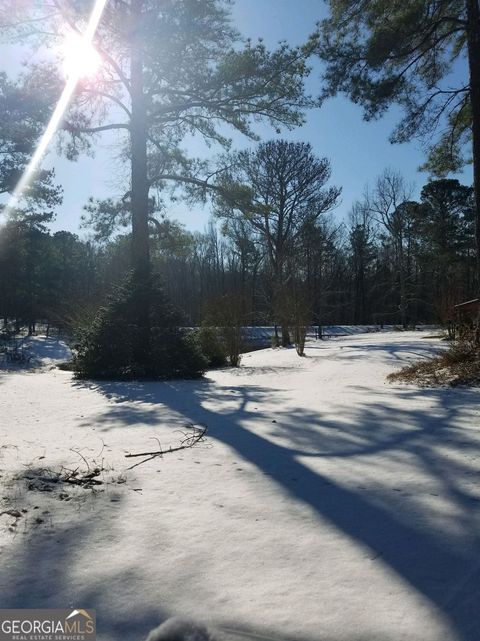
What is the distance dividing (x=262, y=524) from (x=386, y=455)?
1.61m

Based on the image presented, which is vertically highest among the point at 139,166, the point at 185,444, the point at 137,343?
the point at 139,166

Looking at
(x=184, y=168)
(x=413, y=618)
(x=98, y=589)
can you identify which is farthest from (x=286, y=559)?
(x=184, y=168)

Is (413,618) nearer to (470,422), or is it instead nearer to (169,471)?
(169,471)

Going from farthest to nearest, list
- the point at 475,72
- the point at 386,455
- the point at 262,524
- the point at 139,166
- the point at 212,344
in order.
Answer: the point at 212,344, the point at 139,166, the point at 475,72, the point at 386,455, the point at 262,524

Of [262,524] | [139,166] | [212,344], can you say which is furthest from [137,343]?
[262,524]

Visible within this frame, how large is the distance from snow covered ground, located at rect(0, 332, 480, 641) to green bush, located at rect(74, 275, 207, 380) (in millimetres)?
4709

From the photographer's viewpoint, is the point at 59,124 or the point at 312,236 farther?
the point at 312,236

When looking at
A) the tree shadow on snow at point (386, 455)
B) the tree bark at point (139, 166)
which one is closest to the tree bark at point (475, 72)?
the tree shadow on snow at point (386, 455)

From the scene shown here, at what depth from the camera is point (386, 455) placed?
391cm

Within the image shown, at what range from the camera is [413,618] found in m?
1.80

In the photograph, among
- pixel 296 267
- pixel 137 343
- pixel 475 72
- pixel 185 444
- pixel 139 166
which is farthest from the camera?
pixel 296 267

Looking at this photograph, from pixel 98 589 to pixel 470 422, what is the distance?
403 cm

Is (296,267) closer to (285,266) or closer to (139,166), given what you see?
(285,266)

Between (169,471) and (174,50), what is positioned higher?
(174,50)
